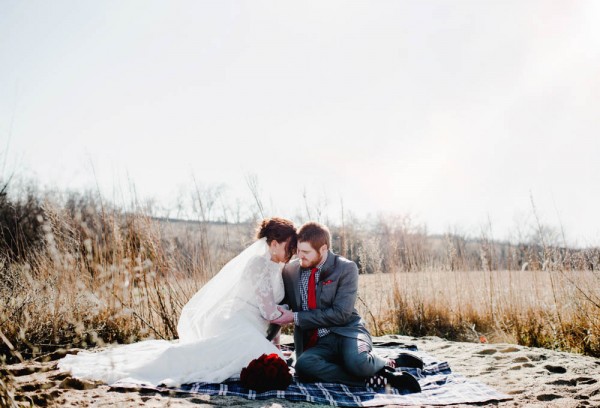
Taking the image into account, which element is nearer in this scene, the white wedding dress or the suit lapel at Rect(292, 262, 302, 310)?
the white wedding dress

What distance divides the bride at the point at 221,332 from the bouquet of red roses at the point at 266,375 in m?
0.26

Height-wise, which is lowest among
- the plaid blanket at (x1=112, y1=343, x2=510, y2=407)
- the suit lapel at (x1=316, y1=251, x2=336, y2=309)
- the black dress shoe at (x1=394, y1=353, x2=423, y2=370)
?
the plaid blanket at (x1=112, y1=343, x2=510, y2=407)

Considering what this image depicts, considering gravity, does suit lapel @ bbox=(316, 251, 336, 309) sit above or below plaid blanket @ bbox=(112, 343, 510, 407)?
above

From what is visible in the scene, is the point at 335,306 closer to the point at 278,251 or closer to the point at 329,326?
the point at 329,326

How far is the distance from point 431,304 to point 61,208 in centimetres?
426

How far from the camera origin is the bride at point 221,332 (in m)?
3.04

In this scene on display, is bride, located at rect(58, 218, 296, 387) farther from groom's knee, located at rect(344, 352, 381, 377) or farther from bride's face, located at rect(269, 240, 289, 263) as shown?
groom's knee, located at rect(344, 352, 381, 377)

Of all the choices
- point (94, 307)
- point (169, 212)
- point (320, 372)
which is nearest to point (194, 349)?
point (320, 372)

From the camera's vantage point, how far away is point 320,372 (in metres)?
3.15

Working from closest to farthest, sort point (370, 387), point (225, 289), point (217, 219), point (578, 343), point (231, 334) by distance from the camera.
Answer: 1. point (370, 387)
2. point (231, 334)
3. point (225, 289)
4. point (578, 343)
5. point (217, 219)

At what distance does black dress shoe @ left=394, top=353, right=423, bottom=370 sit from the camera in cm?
350

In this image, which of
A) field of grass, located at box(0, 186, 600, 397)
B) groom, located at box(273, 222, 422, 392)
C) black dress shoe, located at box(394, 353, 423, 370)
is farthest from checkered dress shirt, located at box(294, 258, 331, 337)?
field of grass, located at box(0, 186, 600, 397)

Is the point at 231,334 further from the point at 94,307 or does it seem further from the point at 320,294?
the point at 94,307

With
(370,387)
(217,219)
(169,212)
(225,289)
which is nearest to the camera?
(370,387)
